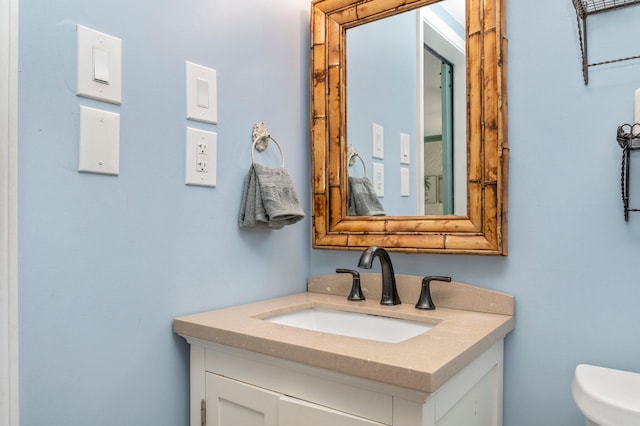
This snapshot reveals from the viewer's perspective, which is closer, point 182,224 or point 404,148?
point 182,224

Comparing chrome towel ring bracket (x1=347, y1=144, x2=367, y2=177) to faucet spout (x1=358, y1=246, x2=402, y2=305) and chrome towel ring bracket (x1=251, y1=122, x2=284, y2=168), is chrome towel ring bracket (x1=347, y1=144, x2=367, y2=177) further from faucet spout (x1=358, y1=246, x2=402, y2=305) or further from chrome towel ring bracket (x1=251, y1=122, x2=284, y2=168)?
faucet spout (x1=358, y1=246, x2=402, y2=305)

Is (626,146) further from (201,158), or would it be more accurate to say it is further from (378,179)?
→ (201,158)

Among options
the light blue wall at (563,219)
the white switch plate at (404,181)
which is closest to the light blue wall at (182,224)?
the light blue wall at (563,219)

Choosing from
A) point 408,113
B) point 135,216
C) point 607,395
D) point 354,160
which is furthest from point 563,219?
point 135,216

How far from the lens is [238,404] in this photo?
100 cm

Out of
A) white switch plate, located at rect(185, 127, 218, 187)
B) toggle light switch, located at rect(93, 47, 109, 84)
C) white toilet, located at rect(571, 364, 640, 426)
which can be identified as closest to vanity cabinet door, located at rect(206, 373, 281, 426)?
white switch plate, located at rect(185, 127, 218, 187)

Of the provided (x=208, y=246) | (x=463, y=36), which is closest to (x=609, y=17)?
(x=463, y=36)

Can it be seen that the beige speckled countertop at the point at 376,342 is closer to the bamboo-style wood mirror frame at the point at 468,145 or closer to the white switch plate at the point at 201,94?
the bamboo-style wood mirror frame at the point at 468,145

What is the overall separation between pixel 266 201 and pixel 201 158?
0.22 meters

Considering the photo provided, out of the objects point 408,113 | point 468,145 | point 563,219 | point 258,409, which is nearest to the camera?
point 258,409

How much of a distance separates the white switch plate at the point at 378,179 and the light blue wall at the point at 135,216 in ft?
1.06

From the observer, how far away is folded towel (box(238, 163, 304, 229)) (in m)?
1.26

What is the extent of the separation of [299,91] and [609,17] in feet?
2.94

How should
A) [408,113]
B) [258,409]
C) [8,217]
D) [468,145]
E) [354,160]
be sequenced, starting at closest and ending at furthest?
1. [8,217]
2. [258,409]
3. [468,145]
4. [408,113]
5. [354,160]
